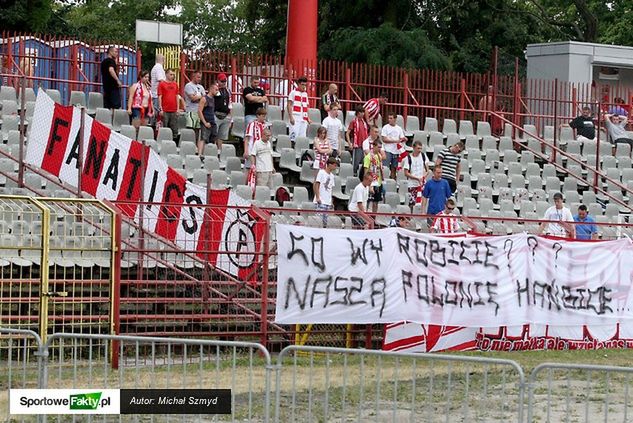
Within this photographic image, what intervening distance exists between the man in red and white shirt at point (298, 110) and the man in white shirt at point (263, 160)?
214 cm

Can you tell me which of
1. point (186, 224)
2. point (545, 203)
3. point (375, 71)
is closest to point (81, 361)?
point (186, 224)

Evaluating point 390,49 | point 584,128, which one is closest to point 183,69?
point 584,128

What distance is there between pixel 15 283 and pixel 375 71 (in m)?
14.3

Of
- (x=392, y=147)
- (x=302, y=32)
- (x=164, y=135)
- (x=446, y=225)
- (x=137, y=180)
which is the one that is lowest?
(x=446, y=225)

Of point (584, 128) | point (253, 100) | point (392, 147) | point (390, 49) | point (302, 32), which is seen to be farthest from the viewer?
point (390, 49)

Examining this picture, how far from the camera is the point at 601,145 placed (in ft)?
97.3

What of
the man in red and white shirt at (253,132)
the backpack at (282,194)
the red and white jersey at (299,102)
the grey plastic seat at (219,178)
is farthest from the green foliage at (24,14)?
the backpack at (282,194)

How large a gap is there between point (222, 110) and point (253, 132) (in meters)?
1.35

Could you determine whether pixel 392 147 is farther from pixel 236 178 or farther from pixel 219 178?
pixel 219 178

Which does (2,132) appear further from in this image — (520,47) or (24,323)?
(520,47)

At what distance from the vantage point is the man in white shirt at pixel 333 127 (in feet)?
80.4

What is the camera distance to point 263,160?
22797 mm

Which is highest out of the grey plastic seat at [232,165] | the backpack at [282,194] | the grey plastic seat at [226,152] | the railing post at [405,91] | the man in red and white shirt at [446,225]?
the railing post at [405,91]

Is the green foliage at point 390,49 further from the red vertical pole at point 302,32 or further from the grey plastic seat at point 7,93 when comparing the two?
the grey plastic seat at point 7,93
